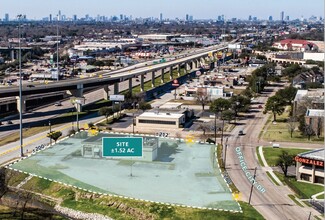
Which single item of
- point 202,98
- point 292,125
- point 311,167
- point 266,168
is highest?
point 202,98

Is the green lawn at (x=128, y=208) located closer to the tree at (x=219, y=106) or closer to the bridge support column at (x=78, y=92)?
the tree at (x=219, y=106)

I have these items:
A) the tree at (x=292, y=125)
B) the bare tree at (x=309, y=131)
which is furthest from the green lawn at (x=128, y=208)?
the tree at (x=292, y=125)

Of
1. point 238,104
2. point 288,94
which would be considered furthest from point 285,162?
point 288,94

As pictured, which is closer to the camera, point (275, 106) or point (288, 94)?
point (275, 106)

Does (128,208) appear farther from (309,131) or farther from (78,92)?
(78,92)

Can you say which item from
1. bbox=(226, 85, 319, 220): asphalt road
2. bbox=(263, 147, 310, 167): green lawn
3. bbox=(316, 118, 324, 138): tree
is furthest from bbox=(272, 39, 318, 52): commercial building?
bbox=(263, 147, 310, 167): green lawn

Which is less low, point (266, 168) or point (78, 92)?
point (78, 92)

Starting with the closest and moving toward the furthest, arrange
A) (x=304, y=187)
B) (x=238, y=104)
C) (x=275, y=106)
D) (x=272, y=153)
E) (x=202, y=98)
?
(x=304, y=187), (x=272, y=153), (x=275, y=106), (x=238, y=104), (x=202, y=98)
